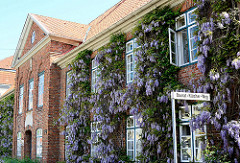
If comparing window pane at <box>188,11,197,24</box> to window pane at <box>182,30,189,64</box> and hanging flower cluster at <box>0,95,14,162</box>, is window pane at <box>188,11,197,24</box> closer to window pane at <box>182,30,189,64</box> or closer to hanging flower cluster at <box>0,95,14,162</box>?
window pane at <box>182,30,189,64</box>

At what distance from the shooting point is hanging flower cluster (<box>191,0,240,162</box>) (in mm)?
7156

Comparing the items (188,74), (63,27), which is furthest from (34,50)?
(188,74)

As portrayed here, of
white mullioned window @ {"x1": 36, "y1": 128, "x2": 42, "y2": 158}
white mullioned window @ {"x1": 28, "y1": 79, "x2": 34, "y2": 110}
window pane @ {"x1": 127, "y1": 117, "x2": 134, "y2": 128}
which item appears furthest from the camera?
white mullioned window @ {"x1": 28, "y1": 79, "x2": 34, "y2": 110}

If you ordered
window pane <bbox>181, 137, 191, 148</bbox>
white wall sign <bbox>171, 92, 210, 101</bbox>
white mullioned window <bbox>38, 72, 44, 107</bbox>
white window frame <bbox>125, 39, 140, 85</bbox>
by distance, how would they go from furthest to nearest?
white mullioned window <bbox>38, 72, 44, 107</bbox>, white window frame <bbox>125, 39, 140, 85</bbox>, window pane <bbox>181, 137, 191, 148</bbox>, white wall sign <bbox>171, 92, 210, 101</bbox>

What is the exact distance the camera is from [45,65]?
1752 centimetres

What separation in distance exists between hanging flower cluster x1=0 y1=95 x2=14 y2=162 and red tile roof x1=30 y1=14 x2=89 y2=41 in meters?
8.12

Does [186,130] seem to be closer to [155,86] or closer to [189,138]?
[189,138]

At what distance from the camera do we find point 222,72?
7.59 metres

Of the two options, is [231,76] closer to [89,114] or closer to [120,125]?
[120,125]

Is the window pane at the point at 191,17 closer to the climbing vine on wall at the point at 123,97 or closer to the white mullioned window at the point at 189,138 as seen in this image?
the climbing vine on wall at the point at 123,97

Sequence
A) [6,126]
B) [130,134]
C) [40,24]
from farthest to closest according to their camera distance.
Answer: [6,126] → [40,24] → [130,134]

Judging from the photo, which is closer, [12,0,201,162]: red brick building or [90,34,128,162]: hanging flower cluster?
[90,34,128,162]: hanging flower cluster

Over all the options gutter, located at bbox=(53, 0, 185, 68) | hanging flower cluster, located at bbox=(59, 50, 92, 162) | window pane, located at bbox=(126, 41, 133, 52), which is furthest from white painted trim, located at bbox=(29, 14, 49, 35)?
window pane, located at bbox=(126, 41, 133, 52)

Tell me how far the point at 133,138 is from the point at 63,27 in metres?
10.5
